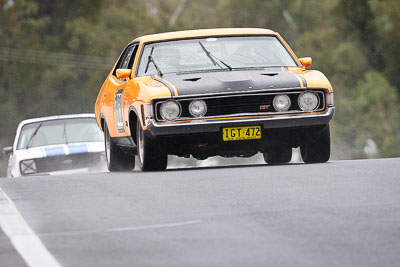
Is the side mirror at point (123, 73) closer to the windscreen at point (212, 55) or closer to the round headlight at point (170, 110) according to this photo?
the windscreen at point (212, 55)

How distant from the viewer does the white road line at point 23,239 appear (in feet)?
19.1

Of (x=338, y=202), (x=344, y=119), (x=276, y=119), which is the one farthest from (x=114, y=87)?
(x=344, y=119)

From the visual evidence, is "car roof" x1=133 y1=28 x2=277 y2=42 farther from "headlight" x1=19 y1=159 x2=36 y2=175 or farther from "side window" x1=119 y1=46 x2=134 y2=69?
"headlight" x1=19 y1=159 x2=36 y2=175

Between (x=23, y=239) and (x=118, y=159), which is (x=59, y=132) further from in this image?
(x=23, y=239)

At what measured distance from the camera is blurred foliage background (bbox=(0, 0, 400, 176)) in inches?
2026

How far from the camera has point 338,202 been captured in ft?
25.3

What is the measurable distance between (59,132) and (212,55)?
6.65 meters

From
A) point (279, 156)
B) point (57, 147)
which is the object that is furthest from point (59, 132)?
point (279, 156)

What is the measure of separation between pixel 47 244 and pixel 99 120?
8.66 meters

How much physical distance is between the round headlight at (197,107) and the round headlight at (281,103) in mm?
755

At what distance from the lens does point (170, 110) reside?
11461 millimetres

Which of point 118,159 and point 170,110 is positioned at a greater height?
Result: point 170,110

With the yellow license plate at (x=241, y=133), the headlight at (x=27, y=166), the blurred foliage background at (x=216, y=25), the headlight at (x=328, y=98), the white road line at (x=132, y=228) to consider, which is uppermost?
the white road line at (x=132, y=228)

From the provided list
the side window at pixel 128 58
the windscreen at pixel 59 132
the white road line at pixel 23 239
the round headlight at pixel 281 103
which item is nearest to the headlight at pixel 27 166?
the windscreen at pixel 59 132
